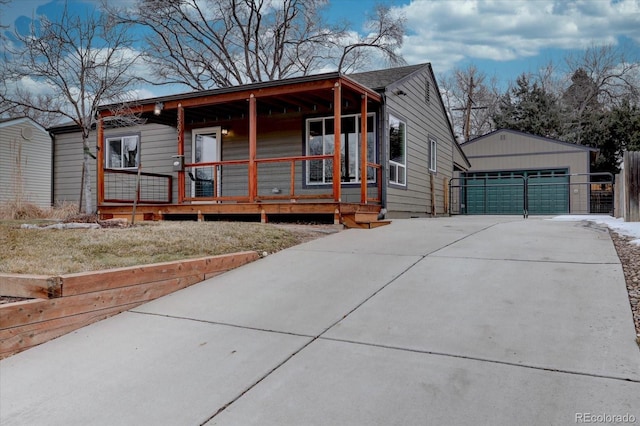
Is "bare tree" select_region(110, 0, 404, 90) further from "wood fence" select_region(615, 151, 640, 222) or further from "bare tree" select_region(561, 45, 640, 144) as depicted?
"wood fence" select_region(615, 151, 640, 222)

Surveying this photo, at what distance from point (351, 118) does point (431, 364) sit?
26.3 ft

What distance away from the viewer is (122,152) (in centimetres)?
1304

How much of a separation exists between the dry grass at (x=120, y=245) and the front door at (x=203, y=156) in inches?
207

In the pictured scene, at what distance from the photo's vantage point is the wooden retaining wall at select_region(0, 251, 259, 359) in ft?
9.80

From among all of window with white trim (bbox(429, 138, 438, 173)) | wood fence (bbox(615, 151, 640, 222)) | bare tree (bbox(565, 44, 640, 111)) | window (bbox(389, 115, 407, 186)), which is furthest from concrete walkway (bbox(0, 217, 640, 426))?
bare tree (bbox(565, 44, 640, 111))

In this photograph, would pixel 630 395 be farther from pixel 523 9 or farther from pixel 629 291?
pixel 523 9

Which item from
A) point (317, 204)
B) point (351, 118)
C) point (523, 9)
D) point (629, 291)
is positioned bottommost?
point (629, 291)

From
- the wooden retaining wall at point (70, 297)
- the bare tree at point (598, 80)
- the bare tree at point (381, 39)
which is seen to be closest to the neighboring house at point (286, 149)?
the wooden retaining wall at point (70, 297)

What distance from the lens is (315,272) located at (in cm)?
454

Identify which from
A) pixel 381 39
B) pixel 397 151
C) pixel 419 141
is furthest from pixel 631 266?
pixel 381 39

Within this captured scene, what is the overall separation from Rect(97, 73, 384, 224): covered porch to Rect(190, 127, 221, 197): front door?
0.09ft

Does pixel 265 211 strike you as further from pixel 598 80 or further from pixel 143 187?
pixel 598 80

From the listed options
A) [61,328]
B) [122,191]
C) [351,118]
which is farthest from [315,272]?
[122,191]

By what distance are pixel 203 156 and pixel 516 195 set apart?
500 inches
